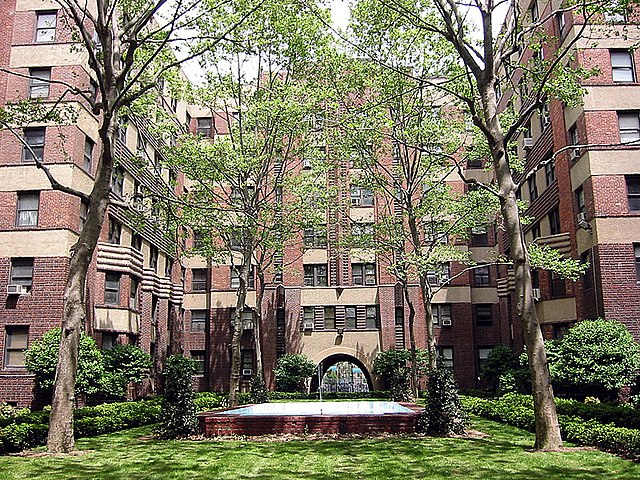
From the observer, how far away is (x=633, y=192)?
72.1 feet

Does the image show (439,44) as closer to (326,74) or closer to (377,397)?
(326,74)

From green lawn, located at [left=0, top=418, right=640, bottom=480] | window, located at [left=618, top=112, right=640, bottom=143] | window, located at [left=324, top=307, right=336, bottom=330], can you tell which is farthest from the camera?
window, located at [left=324, top=307, right=336, bottom=330]

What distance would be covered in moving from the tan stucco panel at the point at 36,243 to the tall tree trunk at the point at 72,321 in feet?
33.9

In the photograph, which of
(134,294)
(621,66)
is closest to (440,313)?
(621,66)

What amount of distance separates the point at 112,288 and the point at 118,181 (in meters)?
5.14

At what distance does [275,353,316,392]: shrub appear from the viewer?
32.6 m

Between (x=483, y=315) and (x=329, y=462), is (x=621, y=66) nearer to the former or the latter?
(x=483, y=315)

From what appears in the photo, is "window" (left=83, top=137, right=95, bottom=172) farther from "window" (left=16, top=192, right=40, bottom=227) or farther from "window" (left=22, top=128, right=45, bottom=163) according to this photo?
"window" (left=16, top=192, right=40, bottom=227)

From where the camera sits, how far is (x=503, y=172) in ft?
42.5

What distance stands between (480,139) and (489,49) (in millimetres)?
10804

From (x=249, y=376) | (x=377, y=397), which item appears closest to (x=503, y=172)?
(x=377, y=397)

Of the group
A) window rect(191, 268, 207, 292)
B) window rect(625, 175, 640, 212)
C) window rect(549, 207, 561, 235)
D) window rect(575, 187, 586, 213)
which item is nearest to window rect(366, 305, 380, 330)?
window rect(191, 268, 207, 292)

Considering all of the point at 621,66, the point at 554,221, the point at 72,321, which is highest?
the point at 621,66

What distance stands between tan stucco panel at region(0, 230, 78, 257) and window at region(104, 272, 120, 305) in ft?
10.2
